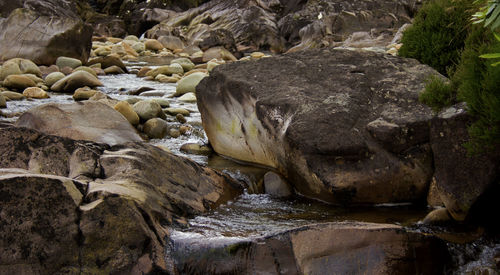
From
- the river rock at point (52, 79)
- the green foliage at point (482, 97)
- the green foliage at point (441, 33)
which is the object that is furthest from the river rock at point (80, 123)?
the river rock at point (52, 79)

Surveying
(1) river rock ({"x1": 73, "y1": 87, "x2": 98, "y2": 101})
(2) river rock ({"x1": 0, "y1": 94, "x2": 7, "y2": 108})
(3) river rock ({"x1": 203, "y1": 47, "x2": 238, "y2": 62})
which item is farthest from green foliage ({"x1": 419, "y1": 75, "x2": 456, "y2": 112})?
(3) river rock ({"x1": 203, "y1": 47, "x2": 238, "y2": 62})

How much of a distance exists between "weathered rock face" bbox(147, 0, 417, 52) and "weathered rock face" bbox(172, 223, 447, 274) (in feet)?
58.5

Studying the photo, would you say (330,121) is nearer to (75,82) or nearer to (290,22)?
(75,82)

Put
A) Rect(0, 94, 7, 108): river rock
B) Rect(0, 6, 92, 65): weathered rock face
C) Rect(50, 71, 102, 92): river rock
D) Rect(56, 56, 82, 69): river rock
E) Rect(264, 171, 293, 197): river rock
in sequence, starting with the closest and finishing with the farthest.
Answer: Rect(264, 171, 293, 197): river rock, Rect(0, 94, 7, 108): river rock, Rect(50, 71, 102, 92): river rock, Rect(56, 56, 82, 69): river rock, Rect(0, 6, 92, 65): weathered rock face

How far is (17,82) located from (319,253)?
887 centimetres

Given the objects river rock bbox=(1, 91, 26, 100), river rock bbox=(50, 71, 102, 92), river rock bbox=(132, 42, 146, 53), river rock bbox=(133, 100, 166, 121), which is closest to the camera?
river rock bbox=(133, 100, 166, 121)

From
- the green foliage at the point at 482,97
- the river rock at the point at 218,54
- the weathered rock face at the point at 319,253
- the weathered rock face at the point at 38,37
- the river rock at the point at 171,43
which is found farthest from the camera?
the river rock at the point at 171,43

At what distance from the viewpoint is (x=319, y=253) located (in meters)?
3.30

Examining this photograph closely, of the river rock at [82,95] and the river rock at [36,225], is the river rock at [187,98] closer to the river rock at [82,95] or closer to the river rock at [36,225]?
the river rock at [82,95]

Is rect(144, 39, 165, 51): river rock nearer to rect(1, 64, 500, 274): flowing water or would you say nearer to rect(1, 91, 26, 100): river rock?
rect(1, 91, 26, 100): river rock

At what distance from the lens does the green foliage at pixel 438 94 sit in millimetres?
4703

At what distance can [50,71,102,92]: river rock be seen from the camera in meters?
10.5

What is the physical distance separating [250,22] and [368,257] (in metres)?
21.8

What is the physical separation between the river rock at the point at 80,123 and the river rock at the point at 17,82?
513 centimetres
